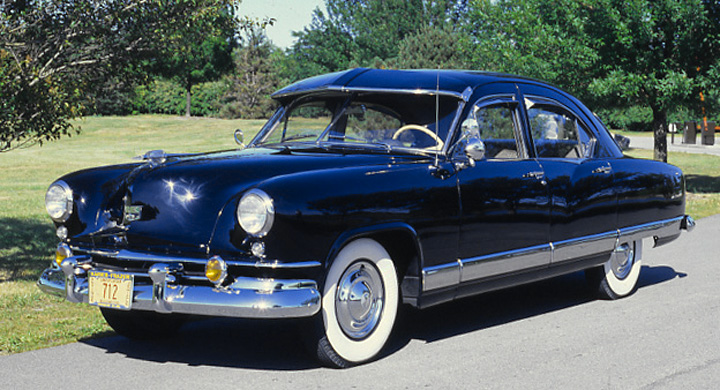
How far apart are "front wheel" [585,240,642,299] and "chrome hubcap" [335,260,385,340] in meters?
2.74

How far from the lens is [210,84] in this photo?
67.1 metres

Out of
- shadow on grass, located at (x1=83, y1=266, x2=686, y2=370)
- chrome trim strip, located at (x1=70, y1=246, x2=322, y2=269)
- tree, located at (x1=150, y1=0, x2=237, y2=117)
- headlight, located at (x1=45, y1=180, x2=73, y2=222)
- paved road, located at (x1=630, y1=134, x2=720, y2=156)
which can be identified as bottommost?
shadow on grass, located at (x1=83, y1=266, x2=686, y2=370)

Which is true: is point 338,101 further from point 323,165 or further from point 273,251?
point 273,251

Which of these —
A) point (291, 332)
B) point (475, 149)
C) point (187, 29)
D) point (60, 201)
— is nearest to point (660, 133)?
point (187, 29)

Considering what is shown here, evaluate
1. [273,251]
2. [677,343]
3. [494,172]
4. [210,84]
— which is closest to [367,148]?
[494,172]

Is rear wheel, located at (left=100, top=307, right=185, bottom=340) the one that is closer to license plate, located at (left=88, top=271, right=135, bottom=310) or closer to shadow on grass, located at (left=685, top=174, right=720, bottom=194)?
license plate, located at (left=88, top=271, right=135, bottom=310)

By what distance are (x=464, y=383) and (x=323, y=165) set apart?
4.91 feet

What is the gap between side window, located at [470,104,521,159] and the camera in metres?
6.06

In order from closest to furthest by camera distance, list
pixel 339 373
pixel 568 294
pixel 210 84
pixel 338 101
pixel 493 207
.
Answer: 1. pixel 339 373
2. pixel 493 207
3. pixel 338 101
4. pixel 568 294
5. pixel 210 84

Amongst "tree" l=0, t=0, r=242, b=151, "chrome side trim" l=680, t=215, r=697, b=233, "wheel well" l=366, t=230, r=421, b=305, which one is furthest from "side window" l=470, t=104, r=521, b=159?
"tree" l=0, t=0, r=242, b=151

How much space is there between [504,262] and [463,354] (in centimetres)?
80

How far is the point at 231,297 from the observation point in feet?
14.4

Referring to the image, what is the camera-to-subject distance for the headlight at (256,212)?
4441 mm

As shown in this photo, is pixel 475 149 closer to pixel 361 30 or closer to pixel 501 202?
pixel 501 202
